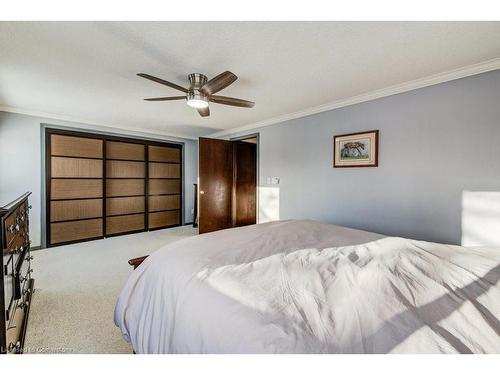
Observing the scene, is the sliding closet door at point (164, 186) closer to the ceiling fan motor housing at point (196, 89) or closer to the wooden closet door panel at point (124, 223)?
the wooden closet door panel at point (124, 223)

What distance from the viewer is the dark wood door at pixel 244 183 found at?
456 centimetres

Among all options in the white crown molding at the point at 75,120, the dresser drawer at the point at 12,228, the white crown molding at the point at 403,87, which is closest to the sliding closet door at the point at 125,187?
the white crown molding at the point at 75,120

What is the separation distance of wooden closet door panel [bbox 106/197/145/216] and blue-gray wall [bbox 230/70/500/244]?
331 centimetres

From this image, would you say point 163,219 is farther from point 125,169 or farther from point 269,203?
point 269,203

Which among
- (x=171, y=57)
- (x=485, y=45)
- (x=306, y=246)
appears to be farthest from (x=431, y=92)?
(x=171, y=57)

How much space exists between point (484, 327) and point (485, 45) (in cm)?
212

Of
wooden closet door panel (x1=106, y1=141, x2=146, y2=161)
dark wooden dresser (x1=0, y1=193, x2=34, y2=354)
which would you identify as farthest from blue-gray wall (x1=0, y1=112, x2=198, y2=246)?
dark wooden dresser (x1=0, y1=193, x2=34, y2=354)

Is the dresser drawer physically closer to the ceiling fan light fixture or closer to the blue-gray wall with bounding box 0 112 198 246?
the ceiling fan light fixture

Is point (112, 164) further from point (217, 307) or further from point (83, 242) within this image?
point (217, 307)

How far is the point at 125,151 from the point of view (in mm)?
4504

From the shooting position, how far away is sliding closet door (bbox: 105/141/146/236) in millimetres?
4336

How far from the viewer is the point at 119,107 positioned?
327 centimetres

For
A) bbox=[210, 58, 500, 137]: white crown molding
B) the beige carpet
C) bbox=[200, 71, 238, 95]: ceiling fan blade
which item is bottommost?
the beige carpet

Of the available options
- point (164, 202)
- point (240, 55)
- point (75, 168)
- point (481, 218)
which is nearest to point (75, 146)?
point (75, 168)
